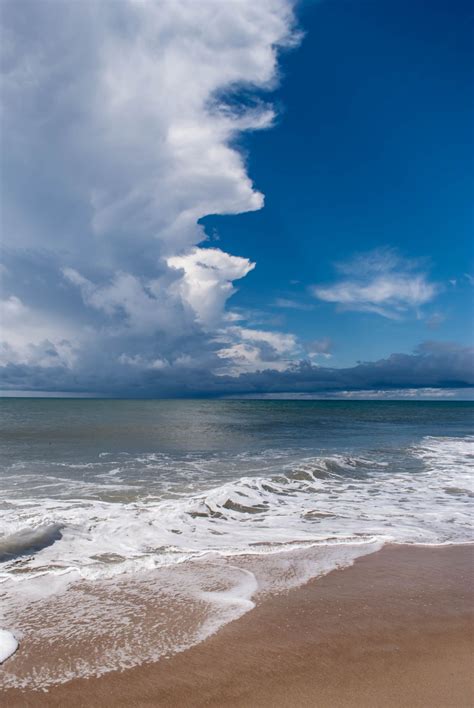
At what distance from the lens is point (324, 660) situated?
4445 mm

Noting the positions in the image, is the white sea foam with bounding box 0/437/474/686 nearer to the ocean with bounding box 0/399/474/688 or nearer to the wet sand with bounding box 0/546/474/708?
the ocean with bounding box 0/399/474/688

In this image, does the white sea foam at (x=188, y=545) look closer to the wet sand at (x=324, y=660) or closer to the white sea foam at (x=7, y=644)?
the white sea foam at (x=7, y=644)

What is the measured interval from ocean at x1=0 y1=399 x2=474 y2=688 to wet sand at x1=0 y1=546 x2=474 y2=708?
29 centimetres

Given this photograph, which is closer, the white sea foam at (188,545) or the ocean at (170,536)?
the ocean at (170,536)

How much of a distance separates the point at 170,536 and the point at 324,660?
506cm

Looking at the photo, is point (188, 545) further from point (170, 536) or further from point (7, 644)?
point (7, 644)

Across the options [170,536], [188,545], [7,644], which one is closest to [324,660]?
[7,644]

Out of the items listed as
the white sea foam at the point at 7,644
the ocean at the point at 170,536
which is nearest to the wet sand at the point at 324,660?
the ocean at the point at 170,536

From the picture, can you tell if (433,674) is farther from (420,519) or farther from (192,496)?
(192,496)

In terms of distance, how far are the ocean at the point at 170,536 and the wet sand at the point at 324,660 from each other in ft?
0.97

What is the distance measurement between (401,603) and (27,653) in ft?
15.5

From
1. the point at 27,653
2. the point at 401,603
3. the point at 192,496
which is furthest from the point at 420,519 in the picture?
the point at 27,653

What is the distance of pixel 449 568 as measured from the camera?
7.14 m

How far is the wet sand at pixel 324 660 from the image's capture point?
12.6ft
